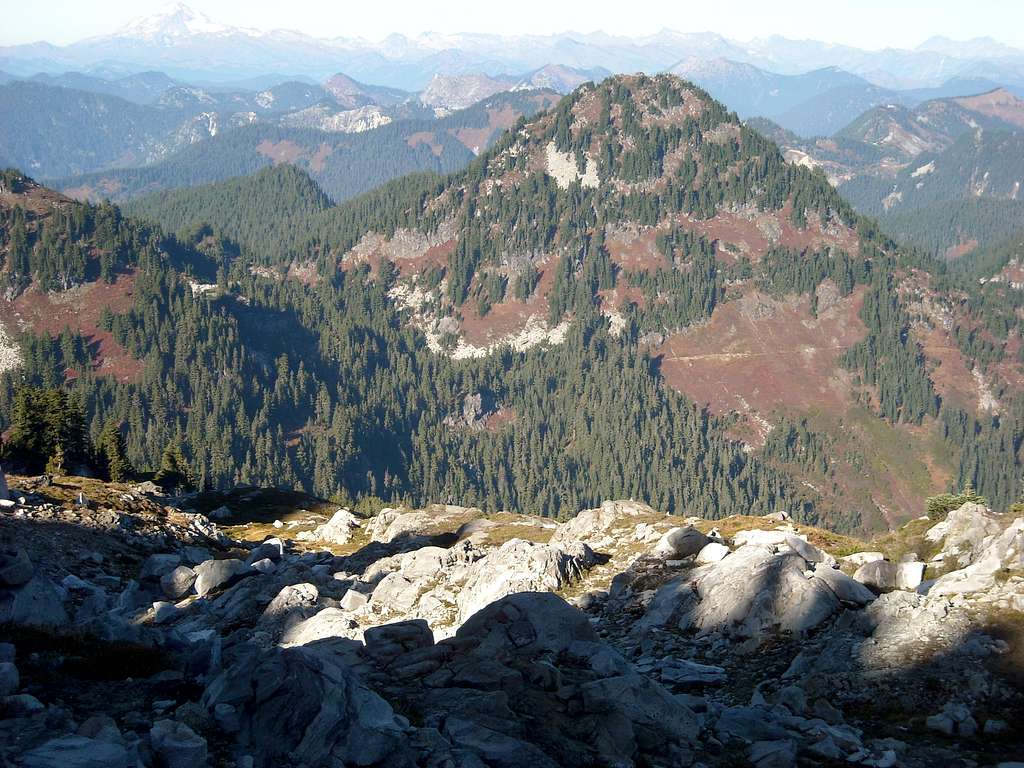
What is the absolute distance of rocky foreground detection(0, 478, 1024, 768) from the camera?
2802 cm

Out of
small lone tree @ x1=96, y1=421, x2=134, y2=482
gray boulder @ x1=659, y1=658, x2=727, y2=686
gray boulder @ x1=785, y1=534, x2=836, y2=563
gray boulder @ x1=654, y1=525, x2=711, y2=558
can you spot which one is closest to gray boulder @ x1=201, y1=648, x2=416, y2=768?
gray boulder @ x1=659, y1=658, x2=727, y2=686

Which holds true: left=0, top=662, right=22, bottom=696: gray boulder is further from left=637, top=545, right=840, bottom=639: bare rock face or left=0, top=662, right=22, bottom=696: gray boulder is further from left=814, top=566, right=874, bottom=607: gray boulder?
left=814, top=566, right=874, bottom=607: gray boulder

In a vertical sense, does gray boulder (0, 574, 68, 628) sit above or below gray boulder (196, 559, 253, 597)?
above

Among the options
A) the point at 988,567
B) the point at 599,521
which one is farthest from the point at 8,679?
the point at 599,521

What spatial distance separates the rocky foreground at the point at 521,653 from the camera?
28.0 m

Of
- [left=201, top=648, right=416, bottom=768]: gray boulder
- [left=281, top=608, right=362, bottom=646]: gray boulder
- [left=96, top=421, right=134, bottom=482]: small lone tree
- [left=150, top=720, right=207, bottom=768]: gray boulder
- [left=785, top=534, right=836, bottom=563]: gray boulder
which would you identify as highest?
[left=150, top=720, right=207, bottom=768]: gray boulder

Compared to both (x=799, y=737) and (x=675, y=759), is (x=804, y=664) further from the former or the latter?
(x=675, y=759)

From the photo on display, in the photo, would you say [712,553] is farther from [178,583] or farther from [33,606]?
[33,606]

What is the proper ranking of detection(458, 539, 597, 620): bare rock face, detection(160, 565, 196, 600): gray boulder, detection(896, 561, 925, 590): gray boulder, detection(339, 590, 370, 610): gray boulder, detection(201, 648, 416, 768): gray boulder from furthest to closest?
1. detection(160, 565, 196, 600): gray boulder
2. detection(458, 539, 597, 620): bare rock face
3. detection(339, 590, 370, 610): gray boulder
4. detection(896, 561, 925, 590): gray boulder
5. detection(201, 648, 416, 768): gray boulder

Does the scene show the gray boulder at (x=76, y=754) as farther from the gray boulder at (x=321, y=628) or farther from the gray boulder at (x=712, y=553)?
the gray boulder at (x=712, y=553)

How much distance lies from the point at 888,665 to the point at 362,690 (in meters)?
25.2

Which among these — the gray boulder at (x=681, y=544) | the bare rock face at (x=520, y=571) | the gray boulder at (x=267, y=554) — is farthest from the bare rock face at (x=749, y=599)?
the gray boulder at (x=267, y=554)

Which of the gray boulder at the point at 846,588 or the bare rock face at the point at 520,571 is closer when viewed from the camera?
the gray boulder at the point at 846,588

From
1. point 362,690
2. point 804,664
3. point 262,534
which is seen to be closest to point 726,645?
point 804,664
